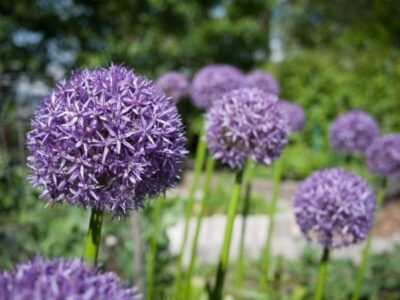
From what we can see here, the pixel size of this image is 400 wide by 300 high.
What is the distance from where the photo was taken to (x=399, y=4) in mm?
14164

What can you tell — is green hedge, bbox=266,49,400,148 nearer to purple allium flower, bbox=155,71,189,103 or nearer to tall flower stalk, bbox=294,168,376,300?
purple allium flower, bbox=155,71,189,103

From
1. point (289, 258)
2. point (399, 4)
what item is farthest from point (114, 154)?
point (399, 4)

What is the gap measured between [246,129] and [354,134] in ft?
6.33

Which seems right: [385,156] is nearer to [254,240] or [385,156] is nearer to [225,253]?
[225,253]

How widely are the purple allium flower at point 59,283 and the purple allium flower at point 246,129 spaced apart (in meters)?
1.36

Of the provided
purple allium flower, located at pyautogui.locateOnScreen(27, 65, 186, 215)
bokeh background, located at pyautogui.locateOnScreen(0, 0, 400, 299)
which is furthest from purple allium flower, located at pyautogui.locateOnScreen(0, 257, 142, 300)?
bokeh background, located at pyautogui.locateOnScreen(0, 0, 400, 299)

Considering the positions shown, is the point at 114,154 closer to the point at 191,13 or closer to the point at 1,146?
the point at 1,146

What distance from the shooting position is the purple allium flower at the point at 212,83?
3.56 metres

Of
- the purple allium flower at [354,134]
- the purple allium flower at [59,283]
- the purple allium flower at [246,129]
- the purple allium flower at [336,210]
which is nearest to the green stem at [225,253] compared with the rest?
the purple allium flower at [246,129]

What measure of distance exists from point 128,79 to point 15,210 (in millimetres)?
3248

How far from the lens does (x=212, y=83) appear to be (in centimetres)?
358

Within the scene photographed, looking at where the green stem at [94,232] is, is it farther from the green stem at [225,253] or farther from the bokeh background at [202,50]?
the bokeh background at [202,50]

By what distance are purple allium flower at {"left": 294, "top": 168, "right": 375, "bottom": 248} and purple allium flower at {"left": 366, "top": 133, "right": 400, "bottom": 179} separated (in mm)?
1094

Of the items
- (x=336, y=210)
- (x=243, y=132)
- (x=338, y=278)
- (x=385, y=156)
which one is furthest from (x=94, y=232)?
(x=338, y=278)
